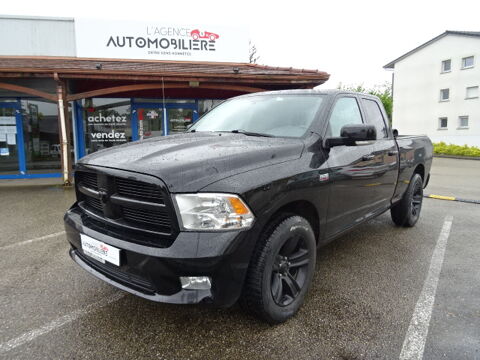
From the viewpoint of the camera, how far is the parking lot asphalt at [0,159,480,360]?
2.18 meters

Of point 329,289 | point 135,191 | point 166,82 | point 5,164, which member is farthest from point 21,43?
point 329,289

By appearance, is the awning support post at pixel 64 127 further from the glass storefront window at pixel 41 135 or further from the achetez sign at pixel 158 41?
the achetez sign at pixel 158 41

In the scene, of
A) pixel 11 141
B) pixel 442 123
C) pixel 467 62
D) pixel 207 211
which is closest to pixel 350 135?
pixel 207 211

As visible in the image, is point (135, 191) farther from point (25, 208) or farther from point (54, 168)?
point (54, 168)

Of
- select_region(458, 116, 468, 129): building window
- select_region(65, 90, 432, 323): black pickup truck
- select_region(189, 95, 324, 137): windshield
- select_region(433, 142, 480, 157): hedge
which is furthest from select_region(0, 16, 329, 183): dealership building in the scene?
select_region(458, 116, 468, 129): building window

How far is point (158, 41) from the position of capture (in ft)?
36.9

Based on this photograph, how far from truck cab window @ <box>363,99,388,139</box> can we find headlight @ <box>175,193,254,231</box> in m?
2.51

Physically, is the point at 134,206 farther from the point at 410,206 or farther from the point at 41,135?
the point at 41,135

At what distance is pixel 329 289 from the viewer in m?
3.01

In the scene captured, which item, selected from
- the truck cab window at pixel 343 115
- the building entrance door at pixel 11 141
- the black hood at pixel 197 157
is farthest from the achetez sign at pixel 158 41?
the black hood at pixel 197 157

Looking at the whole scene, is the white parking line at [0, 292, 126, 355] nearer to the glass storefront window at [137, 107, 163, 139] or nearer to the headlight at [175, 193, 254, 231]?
the headlight at [175, 193, 254, 231]

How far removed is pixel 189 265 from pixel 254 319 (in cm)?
88

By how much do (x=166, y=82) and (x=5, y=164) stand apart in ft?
18.8

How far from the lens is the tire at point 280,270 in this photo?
2178 mm
